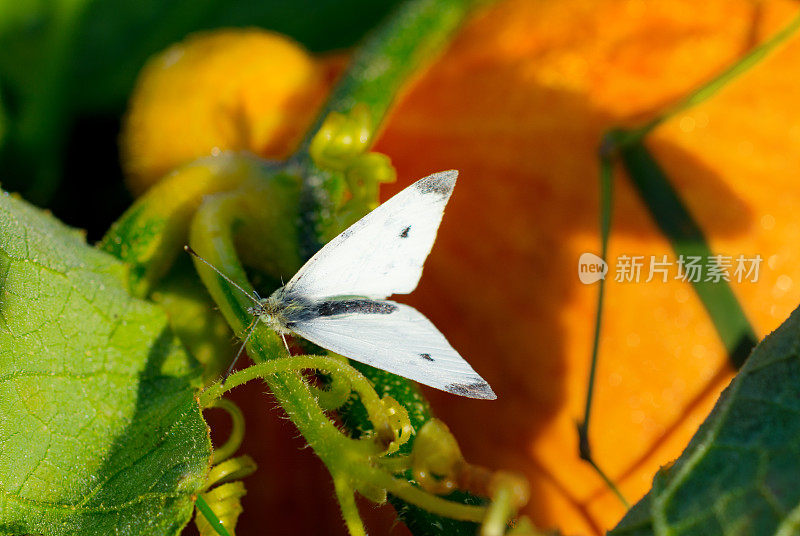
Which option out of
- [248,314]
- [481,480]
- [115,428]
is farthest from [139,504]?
[481,480]

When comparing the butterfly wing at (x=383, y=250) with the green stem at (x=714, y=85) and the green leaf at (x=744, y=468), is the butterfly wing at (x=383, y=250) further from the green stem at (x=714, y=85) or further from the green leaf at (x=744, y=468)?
the green stem at (x=714, y=85)

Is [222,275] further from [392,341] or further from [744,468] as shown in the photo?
[744,468]

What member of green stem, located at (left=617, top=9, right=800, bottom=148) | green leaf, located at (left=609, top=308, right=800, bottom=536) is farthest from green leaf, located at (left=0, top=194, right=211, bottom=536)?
green stem, located at (left=617, top=9, right=800, bottom=148)

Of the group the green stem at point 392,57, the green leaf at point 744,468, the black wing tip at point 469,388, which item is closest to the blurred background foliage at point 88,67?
the green stem at point 392,57

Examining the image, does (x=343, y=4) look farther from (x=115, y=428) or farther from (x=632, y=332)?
(x=115, y=428)

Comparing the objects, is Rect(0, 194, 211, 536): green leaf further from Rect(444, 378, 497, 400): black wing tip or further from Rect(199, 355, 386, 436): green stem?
Rect(444, 378, 497, 400): black wing tip

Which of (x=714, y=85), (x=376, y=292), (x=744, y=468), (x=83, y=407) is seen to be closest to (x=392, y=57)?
(x=714, y=85)

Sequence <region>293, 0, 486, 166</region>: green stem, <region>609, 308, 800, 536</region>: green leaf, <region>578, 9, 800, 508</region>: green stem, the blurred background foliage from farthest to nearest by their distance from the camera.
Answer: the blurred background foliage
<region>293, 0, 486, 166</region>: green stem
<region>578, 9, 800, 508</region>: green stem
<region>609, 308, 800, 536</region>: green leaf
